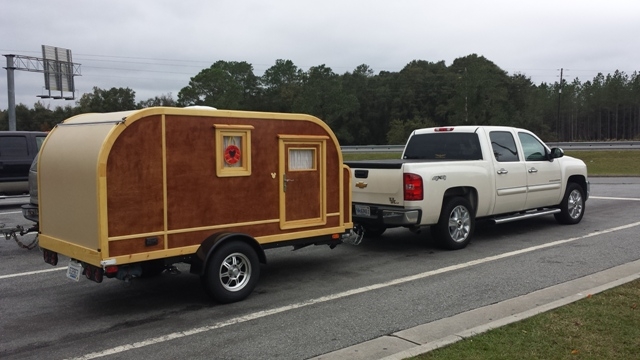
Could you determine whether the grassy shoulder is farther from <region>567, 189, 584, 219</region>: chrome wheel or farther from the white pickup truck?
<region>567, 189, 584, 219</region>: chrome wheel

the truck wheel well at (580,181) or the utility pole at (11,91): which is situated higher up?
the utility pole at (11,91)

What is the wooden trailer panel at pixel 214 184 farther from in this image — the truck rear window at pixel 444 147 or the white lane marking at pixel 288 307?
the truck rear window at pixel 444 147

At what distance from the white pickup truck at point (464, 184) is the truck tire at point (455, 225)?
0.05 feet

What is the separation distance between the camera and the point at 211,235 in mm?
6270

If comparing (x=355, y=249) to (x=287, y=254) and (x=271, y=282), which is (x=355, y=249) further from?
(x=271, y=282)

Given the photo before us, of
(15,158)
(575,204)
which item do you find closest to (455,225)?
(575,204)

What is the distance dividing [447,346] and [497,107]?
69.3 metres

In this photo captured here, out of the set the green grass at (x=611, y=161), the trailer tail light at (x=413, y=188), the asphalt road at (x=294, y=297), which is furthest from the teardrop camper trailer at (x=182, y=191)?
the green grass at (x=611, y=161)

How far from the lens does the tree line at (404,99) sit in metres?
68.9

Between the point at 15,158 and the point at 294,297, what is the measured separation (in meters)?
11.0

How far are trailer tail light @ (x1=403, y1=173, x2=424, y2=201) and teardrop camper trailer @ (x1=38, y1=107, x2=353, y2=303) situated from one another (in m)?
1.64

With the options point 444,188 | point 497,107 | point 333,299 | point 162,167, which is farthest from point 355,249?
→ point 497,107

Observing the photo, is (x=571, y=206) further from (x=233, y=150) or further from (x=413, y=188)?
(x=233, y=150)

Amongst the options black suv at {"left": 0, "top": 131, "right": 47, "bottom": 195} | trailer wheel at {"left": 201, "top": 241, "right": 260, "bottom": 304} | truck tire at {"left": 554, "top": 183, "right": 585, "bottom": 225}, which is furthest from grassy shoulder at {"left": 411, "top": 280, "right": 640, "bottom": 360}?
black suv at {"left": 0, "top": 131, "right": 47, "bottom": 195}
